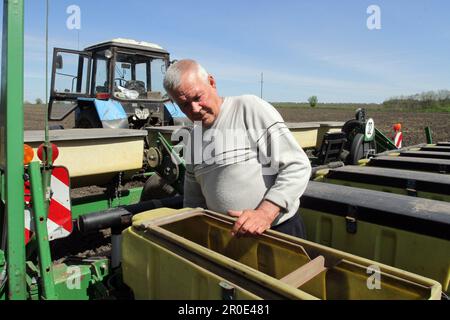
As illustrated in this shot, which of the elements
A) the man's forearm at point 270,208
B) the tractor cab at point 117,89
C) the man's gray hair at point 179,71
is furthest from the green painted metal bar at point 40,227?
the tractor cab at point 117,89

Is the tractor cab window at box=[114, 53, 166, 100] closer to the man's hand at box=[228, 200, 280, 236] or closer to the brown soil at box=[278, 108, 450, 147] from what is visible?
the man's hand at box=[228, 200, 280, 236]

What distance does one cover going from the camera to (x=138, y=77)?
20.2 feet

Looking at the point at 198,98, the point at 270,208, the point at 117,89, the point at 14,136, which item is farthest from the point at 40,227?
the point at 117,89

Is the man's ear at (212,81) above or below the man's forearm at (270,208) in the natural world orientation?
above

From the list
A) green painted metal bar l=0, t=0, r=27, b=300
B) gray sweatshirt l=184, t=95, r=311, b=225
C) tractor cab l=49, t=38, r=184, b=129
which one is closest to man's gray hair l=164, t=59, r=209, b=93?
gray sweatshirt l=184, t=95, r=311, b=225

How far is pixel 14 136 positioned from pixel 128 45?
451cm

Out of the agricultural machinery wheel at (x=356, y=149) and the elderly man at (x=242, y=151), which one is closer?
the elderly man at (x=242, y=151)

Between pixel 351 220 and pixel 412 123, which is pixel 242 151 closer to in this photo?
pixel 351 220

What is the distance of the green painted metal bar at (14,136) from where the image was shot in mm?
1539

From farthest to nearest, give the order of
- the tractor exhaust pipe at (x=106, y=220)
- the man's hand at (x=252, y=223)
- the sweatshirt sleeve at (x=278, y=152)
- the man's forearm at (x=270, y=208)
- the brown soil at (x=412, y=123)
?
the brown soil at (x=412, y=123), the tractor exhaust pipe at (x=106, y=220), the sweatshirt sleeve at (x=278, y=152), the man's forearm at (x=270, y=208), the man's hand at (x=252, y=223)

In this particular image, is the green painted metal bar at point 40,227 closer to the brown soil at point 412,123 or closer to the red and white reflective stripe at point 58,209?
the red and white reflective stripe at point 58,209

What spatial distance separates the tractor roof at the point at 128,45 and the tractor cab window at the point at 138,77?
5.8 inches
